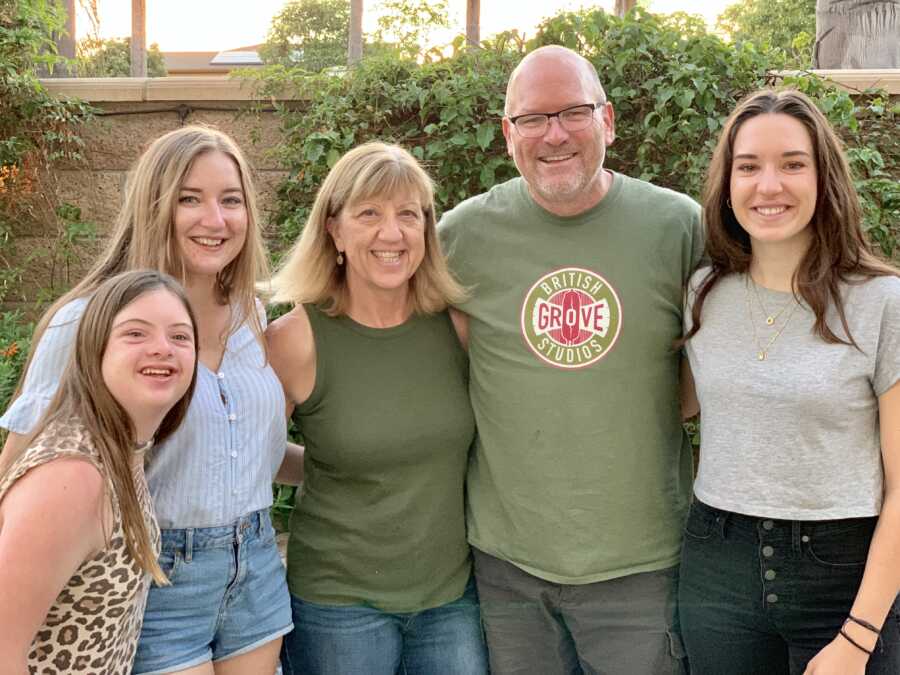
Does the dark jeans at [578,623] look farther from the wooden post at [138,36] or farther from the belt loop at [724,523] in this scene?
the wooden post at [138,36]

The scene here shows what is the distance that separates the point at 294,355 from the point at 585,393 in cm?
78

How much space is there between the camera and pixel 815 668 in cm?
207

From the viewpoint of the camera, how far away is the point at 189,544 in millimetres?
2191

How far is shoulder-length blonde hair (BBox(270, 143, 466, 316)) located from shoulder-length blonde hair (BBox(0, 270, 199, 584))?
24.8 inches

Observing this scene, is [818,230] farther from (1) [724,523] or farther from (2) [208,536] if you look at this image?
(2) [208,536]

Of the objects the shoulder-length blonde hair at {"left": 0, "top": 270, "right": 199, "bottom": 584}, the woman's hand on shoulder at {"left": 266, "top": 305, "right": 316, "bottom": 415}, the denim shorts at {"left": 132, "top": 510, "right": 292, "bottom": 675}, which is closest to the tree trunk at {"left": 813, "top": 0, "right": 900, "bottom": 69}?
the woman's hand on shoulder at {"left": 266, "top": 305, "right": 316, "bottom": 415}

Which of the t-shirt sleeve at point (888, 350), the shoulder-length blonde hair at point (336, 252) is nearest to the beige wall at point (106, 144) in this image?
the shoulder-length blonde hair at point (336, 252)

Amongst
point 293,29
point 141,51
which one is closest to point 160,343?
point 141,51

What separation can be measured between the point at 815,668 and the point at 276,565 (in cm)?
129

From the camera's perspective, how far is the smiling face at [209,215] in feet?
7.58

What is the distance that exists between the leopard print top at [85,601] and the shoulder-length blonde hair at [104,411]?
0.02 meters

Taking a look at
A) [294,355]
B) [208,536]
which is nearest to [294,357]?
[294,355]

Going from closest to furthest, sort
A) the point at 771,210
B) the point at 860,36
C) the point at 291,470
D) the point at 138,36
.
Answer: the point at 771,210 < the point at 291,470 < the point at 860,36 < the point at 138,36

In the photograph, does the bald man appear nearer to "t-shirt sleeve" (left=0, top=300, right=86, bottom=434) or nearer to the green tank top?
the green tank top
